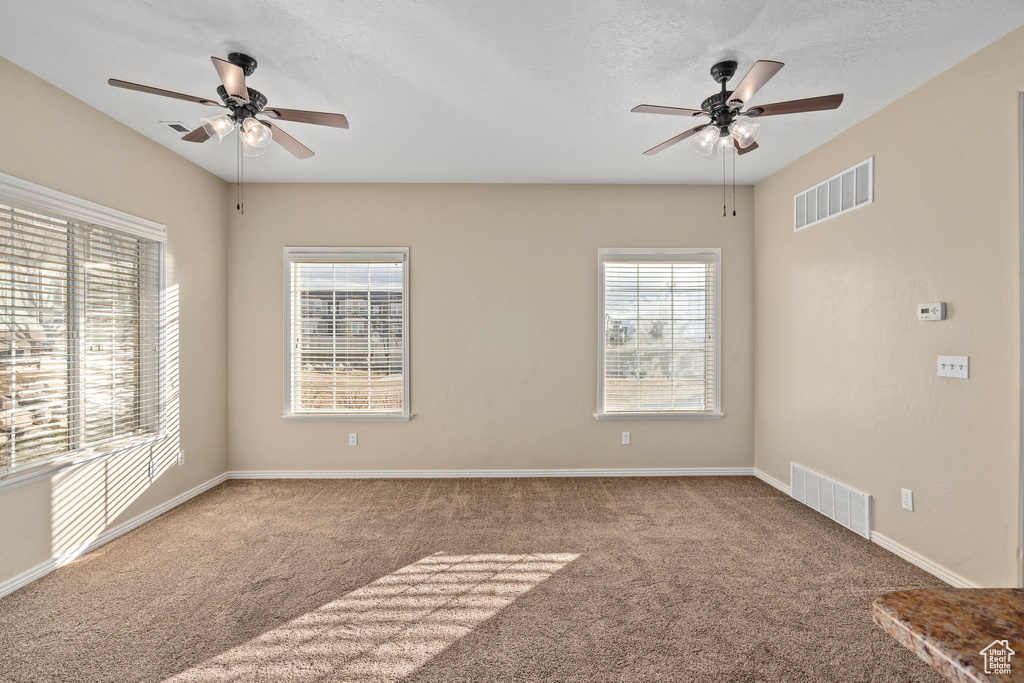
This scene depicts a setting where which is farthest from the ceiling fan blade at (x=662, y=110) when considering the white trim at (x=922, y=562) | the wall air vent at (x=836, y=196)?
the white trim at (x=922, y=562)

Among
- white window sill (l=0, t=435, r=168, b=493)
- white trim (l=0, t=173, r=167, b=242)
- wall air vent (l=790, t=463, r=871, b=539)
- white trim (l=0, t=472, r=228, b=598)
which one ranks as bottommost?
white trim (l=0, t=472, r=228, b=598)

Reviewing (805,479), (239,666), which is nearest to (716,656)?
(239,666)

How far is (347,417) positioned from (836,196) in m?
4.47

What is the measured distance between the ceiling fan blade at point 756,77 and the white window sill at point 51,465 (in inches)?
167

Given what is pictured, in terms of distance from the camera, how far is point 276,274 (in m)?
4.46

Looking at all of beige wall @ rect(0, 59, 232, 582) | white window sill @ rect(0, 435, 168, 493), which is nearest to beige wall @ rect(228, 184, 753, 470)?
beige wall @ rect(0, 59, 232, 582)

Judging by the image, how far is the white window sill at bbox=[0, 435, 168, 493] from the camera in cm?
253

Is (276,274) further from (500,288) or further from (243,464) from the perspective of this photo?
(500,288)

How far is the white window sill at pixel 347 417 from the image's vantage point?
4.44 metres

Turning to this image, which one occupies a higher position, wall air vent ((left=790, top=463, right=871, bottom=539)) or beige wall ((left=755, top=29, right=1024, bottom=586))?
beige wall ((left=755, top=29, right=1024, bottom=586))

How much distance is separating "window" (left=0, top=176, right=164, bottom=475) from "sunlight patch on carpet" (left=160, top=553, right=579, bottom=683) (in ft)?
6.12

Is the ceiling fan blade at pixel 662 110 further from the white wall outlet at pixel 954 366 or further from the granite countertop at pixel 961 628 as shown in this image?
the granite countertop at pixel 961 628

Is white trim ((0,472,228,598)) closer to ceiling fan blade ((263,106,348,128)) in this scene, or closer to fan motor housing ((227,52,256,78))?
ceiling fan blade ((263,106,348,128))

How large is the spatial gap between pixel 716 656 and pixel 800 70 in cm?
300
